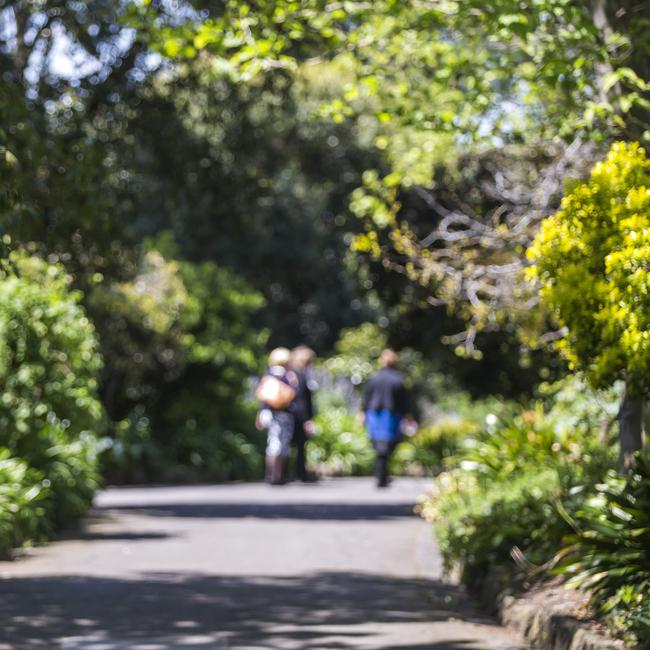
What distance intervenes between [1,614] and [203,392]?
22.1 meters

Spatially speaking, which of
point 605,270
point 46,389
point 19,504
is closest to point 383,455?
point 46,389

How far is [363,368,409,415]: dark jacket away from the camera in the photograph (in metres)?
21.0

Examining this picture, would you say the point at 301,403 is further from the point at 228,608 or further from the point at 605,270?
the point at 605,270

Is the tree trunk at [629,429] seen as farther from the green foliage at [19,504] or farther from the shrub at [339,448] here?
the shrub at [339,448]

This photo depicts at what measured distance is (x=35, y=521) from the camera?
14.1 m

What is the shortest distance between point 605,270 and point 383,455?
537 inches

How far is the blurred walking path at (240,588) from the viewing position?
9.03 meters

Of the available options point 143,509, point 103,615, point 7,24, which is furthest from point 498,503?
point 7,24

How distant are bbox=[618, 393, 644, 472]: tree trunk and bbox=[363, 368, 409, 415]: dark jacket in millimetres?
10546

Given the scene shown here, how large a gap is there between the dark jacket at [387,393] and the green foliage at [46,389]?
527cm

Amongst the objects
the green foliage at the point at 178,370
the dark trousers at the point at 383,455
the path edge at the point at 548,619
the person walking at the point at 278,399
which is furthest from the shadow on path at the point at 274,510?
the path edge at the point at 548,619

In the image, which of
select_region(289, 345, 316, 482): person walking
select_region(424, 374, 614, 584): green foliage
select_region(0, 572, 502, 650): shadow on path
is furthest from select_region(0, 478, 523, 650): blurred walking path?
select_region(289, 345, 316, 482): person walking

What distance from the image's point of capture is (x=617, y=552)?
28.7 ft

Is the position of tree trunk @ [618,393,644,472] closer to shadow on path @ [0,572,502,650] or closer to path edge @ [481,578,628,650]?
path edge @ [481,578,628,650]
